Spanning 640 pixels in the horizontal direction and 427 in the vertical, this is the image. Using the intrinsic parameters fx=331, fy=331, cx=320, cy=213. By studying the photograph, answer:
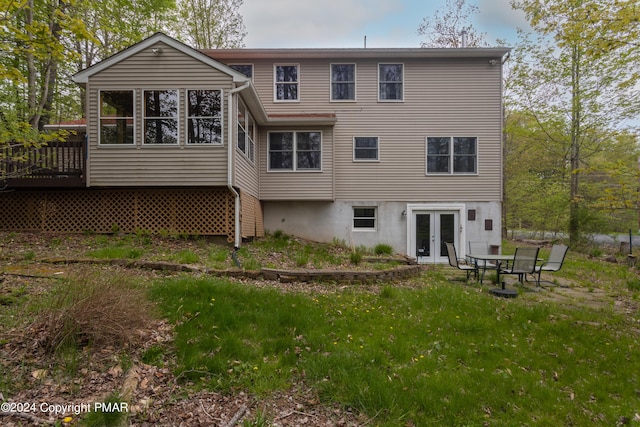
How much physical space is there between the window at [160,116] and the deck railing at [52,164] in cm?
193

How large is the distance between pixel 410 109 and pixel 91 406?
12752 mm

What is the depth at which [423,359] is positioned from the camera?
3570mm

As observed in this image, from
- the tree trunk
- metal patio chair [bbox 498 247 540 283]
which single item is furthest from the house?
the tree trunk

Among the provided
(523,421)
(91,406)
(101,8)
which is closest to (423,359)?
(523,421)

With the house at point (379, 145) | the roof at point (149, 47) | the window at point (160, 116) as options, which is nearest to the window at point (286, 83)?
the house at point (379, 145)

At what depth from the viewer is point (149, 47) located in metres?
9.05

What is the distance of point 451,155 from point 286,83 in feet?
22.7

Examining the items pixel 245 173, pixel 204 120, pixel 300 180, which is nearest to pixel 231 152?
pixel 204 120

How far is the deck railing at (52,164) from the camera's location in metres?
9.02

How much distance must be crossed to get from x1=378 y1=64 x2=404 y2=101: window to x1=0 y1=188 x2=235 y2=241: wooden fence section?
7.38 metres

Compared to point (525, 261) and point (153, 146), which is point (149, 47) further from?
point (525, 261)

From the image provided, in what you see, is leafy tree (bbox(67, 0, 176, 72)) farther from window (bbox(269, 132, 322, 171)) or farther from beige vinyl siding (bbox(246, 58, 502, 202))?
window (bbox(269, 132, 322, 171))

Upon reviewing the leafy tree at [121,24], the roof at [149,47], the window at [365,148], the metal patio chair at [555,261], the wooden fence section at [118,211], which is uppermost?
the leafy tree at [121,24]

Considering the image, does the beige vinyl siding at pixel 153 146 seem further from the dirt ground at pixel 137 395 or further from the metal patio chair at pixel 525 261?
the metal patio chair at pixel 525 261
